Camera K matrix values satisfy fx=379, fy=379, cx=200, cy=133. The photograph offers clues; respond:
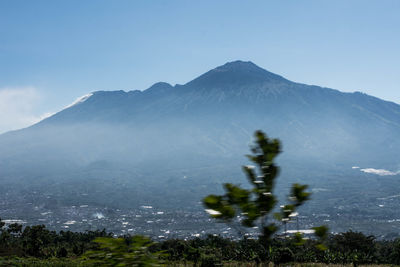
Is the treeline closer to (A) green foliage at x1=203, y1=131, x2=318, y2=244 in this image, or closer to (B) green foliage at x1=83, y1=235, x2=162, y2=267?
(B) green foliage at x1=83, y1=235, x2=162, y2=267

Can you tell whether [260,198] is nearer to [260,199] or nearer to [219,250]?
[260,199]

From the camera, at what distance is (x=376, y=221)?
169 metres

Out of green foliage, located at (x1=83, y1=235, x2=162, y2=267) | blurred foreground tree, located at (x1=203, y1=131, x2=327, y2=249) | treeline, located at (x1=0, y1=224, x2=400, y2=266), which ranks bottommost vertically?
treeline, located at (x1=0, y1=224, x2=400, y2=266)

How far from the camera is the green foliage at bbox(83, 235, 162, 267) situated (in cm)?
321

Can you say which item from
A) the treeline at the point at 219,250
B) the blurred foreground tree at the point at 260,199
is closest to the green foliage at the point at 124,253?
the blurred foreground tree at the point at 260,199

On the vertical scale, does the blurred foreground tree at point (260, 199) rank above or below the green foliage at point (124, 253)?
above

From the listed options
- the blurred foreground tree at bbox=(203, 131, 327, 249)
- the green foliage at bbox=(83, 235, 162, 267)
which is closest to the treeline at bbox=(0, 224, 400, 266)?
the green foliage at bbox=(83, 235, 162, 267)

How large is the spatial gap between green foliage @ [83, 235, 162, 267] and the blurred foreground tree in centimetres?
79

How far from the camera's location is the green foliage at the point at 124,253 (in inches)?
126

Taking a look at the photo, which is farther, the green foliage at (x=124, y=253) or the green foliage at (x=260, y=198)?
the green foliage at (x=124, y=253)

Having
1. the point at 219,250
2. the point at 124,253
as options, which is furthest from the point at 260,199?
the point at 219,250

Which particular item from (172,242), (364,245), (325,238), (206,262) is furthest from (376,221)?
(325,238)

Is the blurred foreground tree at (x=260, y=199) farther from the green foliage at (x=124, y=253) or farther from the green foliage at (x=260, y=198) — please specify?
the green foliage at (x=124, y=253)

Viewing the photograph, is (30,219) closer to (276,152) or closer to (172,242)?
(172,242)
